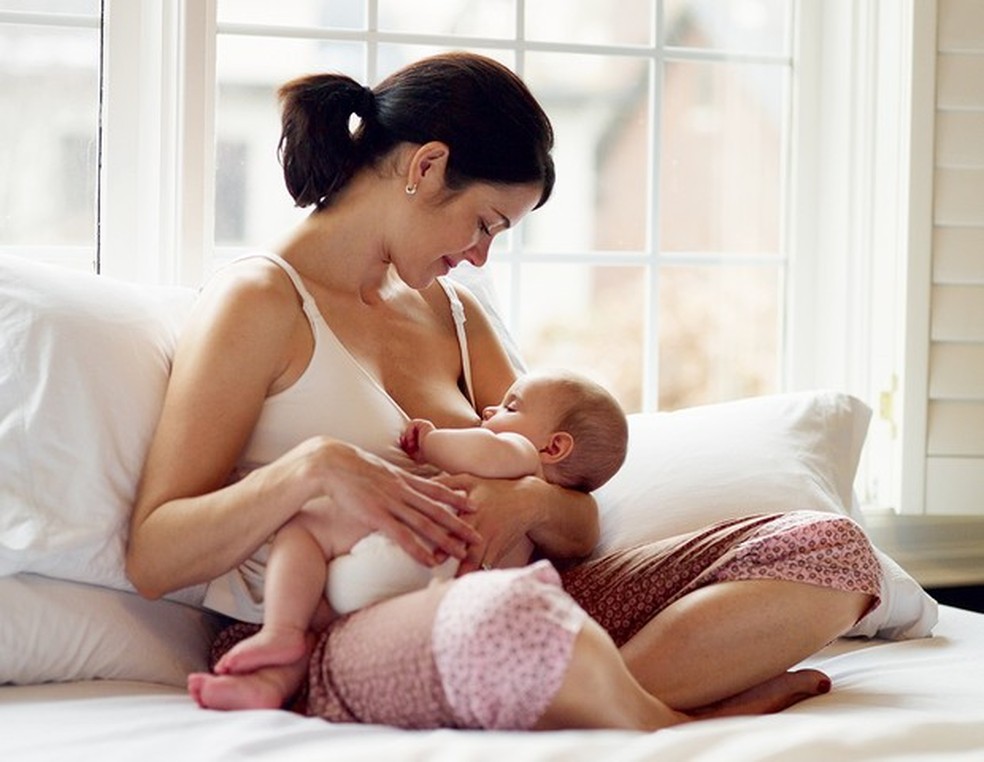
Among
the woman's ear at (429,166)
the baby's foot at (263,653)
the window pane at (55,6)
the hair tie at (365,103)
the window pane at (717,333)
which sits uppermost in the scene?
the window pane at (55,6)

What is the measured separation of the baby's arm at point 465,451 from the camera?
198 cm

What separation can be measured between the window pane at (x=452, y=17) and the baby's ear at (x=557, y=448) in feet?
4.10

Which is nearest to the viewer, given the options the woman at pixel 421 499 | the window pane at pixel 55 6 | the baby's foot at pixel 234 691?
the woman at pixel 421 499

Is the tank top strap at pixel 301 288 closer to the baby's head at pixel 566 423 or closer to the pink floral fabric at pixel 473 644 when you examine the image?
the baby's head at pixel 566 423

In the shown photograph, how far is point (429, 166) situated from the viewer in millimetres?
2074

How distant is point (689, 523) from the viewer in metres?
2.21

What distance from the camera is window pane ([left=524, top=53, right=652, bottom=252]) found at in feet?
10.4

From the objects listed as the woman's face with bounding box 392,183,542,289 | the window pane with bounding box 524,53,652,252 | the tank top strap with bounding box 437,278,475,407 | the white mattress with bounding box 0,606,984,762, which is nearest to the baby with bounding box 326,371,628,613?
the tank top strap with bounding box 437,278,475,407

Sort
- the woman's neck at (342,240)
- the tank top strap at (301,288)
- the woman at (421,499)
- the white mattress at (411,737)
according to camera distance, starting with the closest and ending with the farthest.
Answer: the white mattress at (411,737) < the woman at (421,499) < the tank top strap at (301,288) < the woman's neck at (342,240)

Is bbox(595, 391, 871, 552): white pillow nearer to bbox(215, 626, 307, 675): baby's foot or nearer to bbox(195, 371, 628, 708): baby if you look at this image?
bbox(195, 371, 628, 708): baby

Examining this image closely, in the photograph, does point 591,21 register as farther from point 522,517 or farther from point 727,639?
point 727,639

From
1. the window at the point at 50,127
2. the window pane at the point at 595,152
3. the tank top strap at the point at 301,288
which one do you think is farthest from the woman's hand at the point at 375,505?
the window pane at the point at 595,152

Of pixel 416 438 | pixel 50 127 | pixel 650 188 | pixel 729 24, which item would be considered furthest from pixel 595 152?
pixel 416 438

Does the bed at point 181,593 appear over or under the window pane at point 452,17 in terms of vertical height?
under
